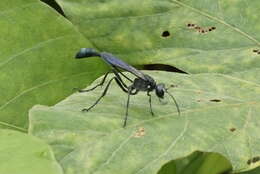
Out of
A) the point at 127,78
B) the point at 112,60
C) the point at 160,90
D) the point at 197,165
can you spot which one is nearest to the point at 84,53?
the point at 112,60

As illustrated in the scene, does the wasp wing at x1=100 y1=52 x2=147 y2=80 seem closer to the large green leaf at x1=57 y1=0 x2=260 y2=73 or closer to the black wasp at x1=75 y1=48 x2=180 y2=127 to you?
the black wasp at x1=75 y1=48 x2=180 y2=127

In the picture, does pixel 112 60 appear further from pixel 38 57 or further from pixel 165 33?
pixel 165 33

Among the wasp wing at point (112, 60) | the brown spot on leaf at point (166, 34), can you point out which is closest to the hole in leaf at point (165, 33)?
the brown spot on leaf at point (166, 34)

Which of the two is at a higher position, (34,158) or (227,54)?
(34,158)

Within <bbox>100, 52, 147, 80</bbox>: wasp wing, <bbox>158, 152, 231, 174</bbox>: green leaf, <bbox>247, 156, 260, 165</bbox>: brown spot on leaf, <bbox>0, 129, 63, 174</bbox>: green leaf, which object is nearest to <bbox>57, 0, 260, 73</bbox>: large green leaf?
<bbox>100, 52, 147, 80</bbox>: wasp wing

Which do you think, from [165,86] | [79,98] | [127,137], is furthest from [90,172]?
[165,86]

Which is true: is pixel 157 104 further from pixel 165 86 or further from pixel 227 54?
pixel 227 54
